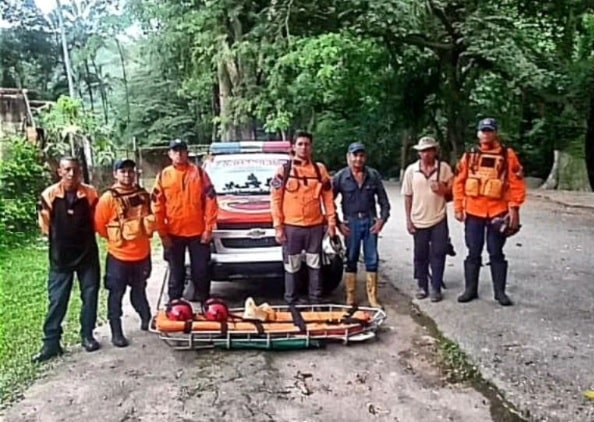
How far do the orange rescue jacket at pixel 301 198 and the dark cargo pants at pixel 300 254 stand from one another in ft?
0.19

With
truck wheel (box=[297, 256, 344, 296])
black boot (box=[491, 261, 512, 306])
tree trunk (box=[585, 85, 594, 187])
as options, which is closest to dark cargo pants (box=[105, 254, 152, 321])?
truck wheel (box=[297, 256, 344, 296])

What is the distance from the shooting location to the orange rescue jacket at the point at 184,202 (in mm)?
4801

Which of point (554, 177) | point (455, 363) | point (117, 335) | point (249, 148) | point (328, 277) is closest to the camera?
point (455, 363)

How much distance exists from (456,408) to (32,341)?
2596 mm

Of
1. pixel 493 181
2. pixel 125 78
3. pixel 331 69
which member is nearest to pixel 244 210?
pixel 493 181

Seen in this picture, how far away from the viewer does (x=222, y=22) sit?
7.88 m

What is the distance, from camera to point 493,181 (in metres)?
5.00

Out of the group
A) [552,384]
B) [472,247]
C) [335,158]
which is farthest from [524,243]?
[335,158]

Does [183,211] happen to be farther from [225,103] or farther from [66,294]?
[225,103]

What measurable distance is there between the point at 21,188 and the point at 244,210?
1790 millimetres

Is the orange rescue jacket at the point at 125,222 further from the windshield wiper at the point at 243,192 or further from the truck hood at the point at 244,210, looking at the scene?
the windshield wiper at the point at 243,192

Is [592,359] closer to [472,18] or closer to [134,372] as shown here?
[134,372]

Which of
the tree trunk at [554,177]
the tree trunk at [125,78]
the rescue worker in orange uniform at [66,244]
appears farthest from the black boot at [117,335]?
the tree trunk at [554,177]

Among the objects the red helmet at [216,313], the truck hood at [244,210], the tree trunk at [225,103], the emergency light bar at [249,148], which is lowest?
the red helmet at [216,313]
